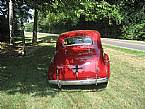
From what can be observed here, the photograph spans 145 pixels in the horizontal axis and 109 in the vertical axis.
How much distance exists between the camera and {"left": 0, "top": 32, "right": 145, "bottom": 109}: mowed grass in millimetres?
9180

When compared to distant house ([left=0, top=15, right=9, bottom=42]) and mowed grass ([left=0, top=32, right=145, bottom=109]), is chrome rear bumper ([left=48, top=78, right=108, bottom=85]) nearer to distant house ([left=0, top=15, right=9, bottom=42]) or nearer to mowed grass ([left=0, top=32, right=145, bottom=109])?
mowed grass ([left=0, top=32, right=145, bottom=109])

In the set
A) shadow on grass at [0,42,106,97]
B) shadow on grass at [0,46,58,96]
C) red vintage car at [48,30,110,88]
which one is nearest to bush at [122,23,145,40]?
shadow on grass at [0,46,58,96]

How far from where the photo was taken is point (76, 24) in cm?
5325

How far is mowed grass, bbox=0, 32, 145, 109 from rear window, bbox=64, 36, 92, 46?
1527mm

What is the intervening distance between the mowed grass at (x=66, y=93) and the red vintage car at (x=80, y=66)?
13.5 inches

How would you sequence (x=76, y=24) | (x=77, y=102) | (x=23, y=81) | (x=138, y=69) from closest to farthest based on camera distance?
1. (x=77, y=102)
2. (x=23, y=81)
3. (x=138, y=69)
4. (x=76, y=24)

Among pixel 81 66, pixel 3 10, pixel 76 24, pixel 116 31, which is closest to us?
pixel 81 66

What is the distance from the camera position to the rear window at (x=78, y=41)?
40.1 feet

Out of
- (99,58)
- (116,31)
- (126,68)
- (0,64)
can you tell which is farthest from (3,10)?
(99,58)

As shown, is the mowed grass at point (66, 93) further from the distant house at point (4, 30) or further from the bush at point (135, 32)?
the bush at point (135, 32)

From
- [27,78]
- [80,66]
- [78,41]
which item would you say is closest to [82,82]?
[80,66]

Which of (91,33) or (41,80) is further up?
(91,33)

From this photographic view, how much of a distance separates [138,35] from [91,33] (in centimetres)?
2857

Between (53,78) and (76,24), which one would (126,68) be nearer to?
(53,78)
